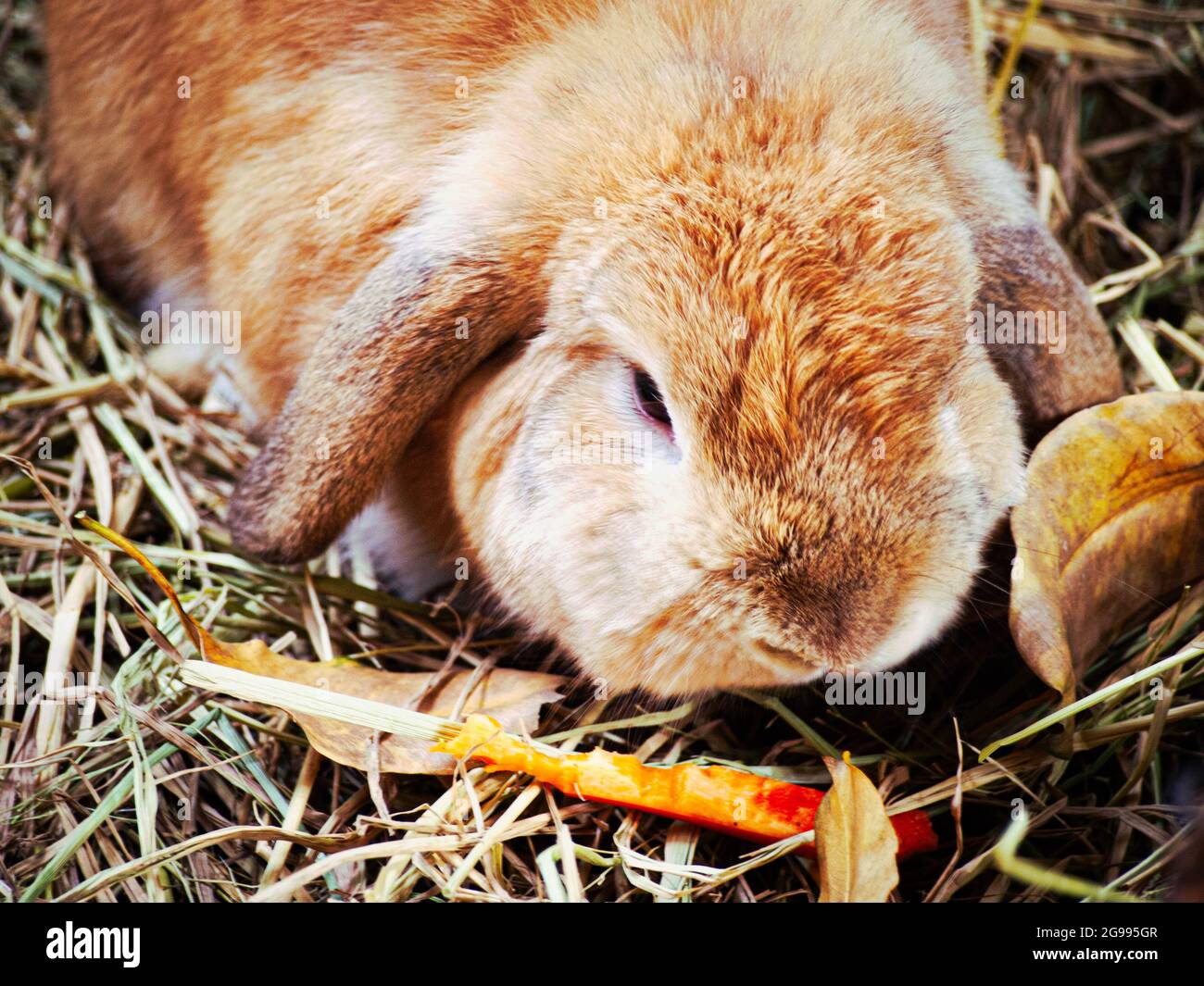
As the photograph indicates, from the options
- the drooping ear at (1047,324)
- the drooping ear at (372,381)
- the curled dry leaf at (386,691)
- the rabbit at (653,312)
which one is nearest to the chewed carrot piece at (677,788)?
the curled dry leaf at (386,691)

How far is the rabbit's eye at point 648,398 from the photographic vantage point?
229 cm

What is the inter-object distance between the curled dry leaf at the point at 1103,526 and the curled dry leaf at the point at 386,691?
3.55 feet

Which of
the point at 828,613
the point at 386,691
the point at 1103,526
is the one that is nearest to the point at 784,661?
the point at 828,613

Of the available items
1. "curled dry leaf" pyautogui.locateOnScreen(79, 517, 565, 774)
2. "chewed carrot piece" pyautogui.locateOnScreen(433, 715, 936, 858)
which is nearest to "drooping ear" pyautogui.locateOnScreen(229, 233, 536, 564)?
"curled dry leaf" pyautogui.locateOnScreen(79, 517, 565, 774)

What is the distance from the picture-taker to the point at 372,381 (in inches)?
96.0

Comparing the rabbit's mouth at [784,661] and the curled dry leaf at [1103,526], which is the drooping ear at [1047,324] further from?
the rabbit's mouth at [784,661]

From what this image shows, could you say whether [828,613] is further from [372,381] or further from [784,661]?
[372,381]

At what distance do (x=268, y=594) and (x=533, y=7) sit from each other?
5.36ft

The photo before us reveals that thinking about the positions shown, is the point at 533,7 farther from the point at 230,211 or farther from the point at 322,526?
the point at 322,526

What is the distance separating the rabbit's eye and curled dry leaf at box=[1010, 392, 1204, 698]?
746 mm

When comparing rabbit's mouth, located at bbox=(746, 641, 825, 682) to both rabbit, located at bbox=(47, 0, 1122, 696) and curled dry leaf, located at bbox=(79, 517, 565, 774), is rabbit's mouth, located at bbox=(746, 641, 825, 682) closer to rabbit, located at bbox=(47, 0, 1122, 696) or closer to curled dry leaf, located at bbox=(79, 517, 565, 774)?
rabbit, located at bbox=(47, 0, 1122, 696)

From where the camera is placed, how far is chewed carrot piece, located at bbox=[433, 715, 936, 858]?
2367mm

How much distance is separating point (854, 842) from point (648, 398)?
0.96 metres
